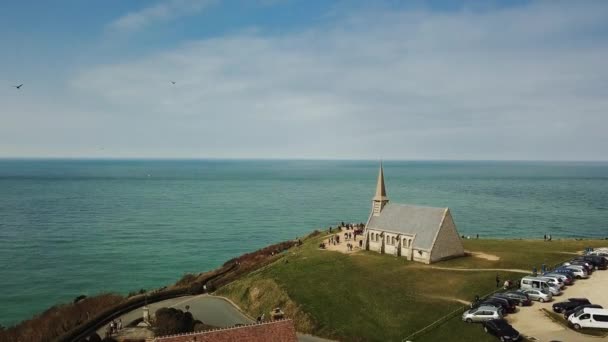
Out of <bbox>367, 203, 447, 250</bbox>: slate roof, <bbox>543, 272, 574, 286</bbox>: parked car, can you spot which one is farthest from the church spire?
<bbox>543, 272, 574, 286</bbox>: parked car

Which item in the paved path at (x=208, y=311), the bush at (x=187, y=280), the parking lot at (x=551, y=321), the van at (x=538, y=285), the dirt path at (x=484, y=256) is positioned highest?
the van at (x=538, y=285)

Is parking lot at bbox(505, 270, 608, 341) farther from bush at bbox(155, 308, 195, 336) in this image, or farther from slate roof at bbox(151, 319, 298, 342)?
bush at bbox(155, 308, 195, 336)

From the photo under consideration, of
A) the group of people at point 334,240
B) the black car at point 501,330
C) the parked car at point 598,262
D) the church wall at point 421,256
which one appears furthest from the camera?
the group of people at point 334,240

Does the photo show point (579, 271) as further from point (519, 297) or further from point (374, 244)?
point (374, 244)

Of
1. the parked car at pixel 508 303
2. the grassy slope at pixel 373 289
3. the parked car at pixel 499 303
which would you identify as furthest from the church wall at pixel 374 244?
the parked car at pixel 499 303

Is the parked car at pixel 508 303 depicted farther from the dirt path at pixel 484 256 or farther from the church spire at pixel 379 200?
the church spire at pixel 379 200

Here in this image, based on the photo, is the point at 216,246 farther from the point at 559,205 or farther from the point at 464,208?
the point at 559,205
